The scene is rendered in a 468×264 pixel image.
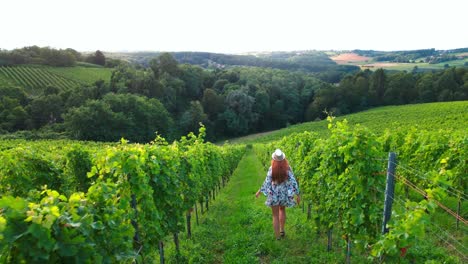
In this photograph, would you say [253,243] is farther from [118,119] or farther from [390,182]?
[118,119]

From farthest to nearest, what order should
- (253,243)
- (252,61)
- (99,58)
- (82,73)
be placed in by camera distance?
(252,61) → (99,58) → (82,73) → (253,243)

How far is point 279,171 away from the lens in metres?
7.18

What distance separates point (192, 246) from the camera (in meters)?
7.46

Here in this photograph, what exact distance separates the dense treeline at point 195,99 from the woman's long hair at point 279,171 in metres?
35.1

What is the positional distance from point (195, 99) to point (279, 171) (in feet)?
→ 193

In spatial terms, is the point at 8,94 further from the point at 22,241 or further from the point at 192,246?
the point at 22,241

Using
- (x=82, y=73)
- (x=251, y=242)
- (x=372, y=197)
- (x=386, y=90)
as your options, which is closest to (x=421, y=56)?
(x=386, y=90)

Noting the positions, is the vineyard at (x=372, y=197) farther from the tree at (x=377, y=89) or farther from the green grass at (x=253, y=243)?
the tree at (x=377, y=89)

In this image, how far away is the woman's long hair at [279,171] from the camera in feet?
23.5

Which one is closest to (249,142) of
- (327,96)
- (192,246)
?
(327,96)

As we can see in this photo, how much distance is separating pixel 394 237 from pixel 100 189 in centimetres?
323

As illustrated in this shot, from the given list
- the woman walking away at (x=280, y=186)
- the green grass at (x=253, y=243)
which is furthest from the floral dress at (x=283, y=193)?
the green grass at (x=253, y=243)

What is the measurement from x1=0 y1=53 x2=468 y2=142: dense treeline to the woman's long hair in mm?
35077

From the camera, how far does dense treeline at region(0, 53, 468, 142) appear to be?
150 feet
